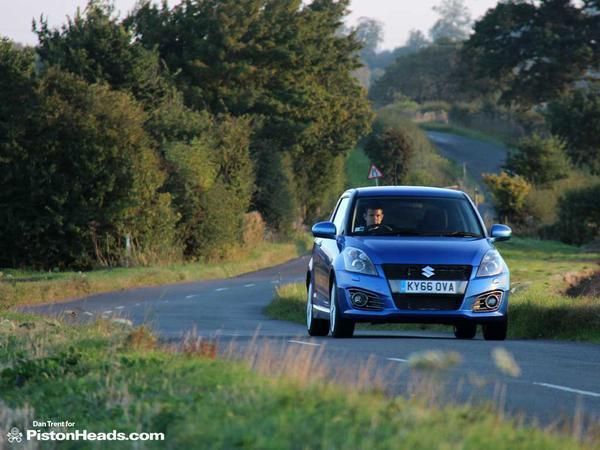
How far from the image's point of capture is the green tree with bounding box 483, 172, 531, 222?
7156 centimetres

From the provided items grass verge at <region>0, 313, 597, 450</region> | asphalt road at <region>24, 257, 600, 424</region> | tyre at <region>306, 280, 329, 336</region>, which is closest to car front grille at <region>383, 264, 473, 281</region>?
asphalt road at <region>24, 257, 600, 424</region>

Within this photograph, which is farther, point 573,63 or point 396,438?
point 573,63

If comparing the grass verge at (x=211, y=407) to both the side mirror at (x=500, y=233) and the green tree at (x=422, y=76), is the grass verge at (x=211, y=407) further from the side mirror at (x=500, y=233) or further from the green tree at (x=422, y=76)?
the green tree at (x=422, y=76)

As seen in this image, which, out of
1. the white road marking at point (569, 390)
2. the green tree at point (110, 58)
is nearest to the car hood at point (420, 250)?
the white road marking at point (569, 390)

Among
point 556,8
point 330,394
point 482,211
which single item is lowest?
point 482,211

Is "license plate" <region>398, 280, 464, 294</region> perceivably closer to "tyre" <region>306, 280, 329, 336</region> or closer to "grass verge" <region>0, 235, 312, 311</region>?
"tyre" <region>306, 280, 329, 336</region>

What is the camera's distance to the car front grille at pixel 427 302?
59.9 feet

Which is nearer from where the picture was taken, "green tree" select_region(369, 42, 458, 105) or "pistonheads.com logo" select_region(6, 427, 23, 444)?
"pistonheads.com logo" select_region(6, 427, 23, 444)

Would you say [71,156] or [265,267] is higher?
[71,156]

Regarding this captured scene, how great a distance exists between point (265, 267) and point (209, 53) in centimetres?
1691

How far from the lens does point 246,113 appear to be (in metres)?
69.5

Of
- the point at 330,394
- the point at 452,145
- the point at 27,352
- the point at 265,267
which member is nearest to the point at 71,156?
the point at 265,267

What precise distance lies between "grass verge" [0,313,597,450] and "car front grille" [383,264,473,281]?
15.4 feet

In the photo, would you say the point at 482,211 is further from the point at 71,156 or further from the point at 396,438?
the point at 396,438
